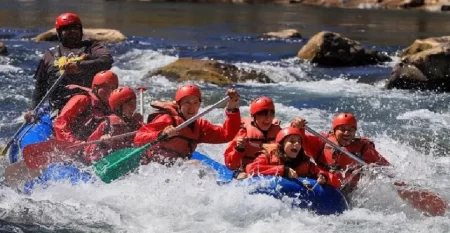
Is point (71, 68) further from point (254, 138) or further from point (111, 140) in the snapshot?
point (254, 138)

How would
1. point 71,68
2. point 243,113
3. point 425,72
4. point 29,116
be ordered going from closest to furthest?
point 71,68, point 29,116, point 243,113, point 425,72

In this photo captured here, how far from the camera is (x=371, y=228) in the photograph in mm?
6797

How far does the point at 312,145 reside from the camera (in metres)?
7.71

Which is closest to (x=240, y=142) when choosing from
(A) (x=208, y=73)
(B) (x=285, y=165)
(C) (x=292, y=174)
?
(B) (x=285, y=165)

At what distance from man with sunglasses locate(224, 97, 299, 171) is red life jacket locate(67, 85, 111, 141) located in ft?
5.00

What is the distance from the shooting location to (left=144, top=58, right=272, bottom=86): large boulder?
1573cm

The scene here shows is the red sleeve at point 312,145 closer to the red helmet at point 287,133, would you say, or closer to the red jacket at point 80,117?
the red helmet at point 287,133

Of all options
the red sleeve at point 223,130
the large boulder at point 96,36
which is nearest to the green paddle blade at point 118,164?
the red sleeve at point 223,130

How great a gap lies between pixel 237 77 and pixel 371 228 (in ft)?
31.7

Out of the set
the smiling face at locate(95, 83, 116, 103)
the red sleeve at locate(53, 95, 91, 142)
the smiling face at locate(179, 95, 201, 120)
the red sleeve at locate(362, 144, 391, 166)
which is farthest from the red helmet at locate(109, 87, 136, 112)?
the red sleeve at locate(362, 144, 391, 166)

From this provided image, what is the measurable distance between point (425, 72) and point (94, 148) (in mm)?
9697

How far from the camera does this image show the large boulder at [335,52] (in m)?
18.5

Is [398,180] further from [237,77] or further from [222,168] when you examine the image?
[237,77]

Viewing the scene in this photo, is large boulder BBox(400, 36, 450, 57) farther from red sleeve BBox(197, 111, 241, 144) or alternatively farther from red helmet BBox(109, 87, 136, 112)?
red helmet BBox(109, 87, 136, 112)
